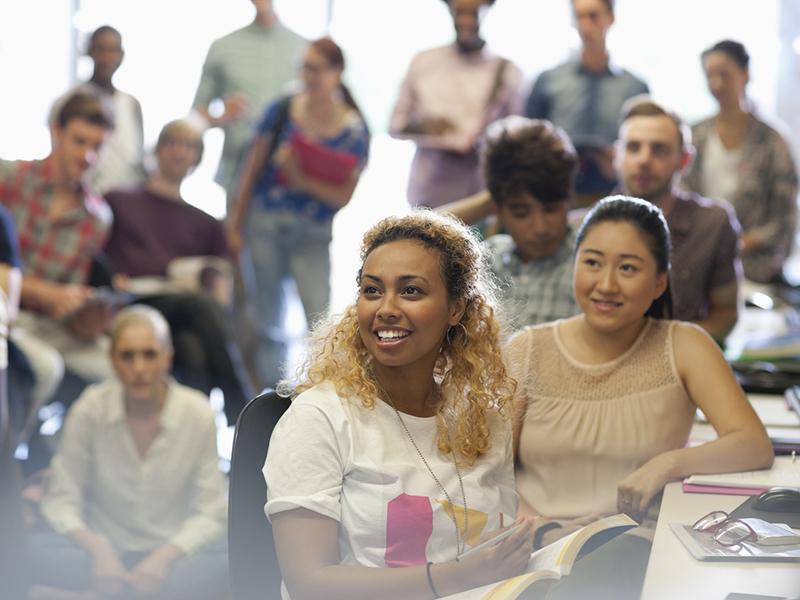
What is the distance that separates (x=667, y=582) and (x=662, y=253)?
850 mm

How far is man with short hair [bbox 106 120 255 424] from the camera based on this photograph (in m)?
4.16

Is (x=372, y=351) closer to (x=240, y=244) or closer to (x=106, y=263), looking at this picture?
(x=106, y=263)

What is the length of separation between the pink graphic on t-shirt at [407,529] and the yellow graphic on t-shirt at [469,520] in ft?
0.10

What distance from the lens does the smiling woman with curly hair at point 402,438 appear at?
149 cm

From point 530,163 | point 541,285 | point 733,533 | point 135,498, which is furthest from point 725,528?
point 135,498

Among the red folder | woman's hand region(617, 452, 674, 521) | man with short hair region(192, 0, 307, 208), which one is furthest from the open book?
man with short hair region(192, 0, 307, 208)

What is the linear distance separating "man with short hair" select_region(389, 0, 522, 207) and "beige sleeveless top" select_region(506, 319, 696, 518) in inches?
84.5

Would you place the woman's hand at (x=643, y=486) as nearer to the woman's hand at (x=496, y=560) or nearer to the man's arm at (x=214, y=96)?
the woman's hand at (x=496, y=560)

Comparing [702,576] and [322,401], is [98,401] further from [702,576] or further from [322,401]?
[702,576]

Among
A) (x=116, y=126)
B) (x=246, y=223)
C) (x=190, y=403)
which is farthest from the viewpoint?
(x=116, y=126)

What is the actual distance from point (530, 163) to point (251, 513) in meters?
1.25

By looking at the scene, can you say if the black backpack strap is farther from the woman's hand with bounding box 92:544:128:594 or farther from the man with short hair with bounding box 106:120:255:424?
the woman's hand with bounding box 92:544:128:594

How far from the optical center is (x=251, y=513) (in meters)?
1.62

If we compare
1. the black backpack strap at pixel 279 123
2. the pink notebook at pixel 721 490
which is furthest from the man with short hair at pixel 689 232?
the black backpack strap at pixel 279 123
